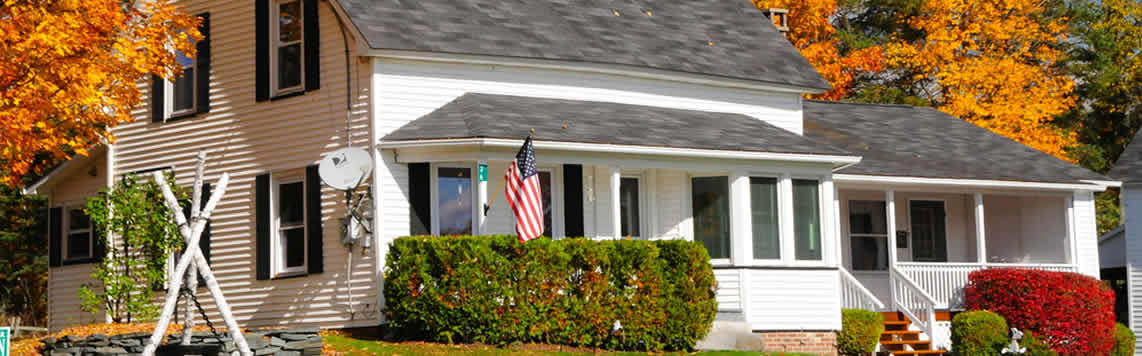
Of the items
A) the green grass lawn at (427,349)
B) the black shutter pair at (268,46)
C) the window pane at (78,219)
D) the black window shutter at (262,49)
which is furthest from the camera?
the window pane at (78,219)

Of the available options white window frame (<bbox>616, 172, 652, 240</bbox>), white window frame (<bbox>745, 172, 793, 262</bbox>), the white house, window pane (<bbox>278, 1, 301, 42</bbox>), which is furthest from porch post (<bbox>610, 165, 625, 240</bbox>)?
window pane (<bbox>278, 1, 301, 42</bbox>)

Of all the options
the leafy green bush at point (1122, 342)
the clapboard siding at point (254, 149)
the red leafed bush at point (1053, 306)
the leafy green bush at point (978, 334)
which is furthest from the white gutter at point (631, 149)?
the leafy green bush at point (1122, 342)

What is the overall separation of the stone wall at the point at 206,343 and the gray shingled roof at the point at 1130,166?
731 inches

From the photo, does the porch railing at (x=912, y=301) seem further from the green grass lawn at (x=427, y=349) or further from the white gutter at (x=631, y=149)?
the green grass lawn at (x=427, y=349)

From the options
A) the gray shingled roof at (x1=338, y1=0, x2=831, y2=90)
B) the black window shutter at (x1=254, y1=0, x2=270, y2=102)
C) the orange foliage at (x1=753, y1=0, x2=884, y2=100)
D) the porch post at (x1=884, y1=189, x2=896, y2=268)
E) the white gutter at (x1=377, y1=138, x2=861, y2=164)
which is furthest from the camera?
the orange foliage at (x1=753, y1=0, x2=884, y2=100)

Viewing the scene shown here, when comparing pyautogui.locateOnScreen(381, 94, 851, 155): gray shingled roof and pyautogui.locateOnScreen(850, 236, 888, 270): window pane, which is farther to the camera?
pyautogui.locateOnScreen(850, 236, 888, 270): window pane

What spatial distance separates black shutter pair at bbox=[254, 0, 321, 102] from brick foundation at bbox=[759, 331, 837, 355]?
26.3 ft

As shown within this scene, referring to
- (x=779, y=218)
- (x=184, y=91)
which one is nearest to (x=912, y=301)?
(x=779, y=218)

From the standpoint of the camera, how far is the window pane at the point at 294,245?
22.3 metres

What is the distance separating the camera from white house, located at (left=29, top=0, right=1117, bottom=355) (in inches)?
834

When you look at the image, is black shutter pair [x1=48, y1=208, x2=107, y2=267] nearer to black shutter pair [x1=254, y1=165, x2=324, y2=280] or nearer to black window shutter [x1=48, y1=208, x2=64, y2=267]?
black window shutter [x1=48, y1=208, x2=64, y2=267]

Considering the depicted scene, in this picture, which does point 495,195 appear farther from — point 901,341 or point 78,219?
point 78,219

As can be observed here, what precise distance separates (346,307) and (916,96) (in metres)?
23.0

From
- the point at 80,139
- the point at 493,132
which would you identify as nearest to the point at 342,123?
the point at 493,132
